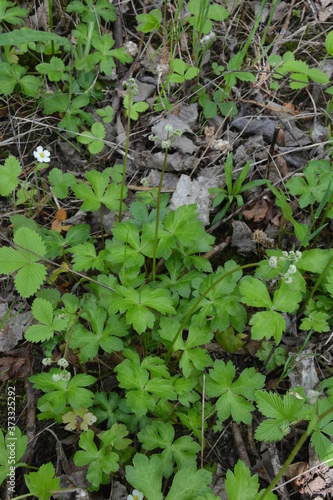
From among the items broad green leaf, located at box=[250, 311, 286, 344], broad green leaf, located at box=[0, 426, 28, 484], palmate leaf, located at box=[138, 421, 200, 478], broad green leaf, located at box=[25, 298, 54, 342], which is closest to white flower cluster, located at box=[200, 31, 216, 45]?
broad green leaf, located at box=[250, 311, 286, 344]

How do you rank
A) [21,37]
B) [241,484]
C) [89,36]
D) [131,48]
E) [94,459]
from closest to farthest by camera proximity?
[241,484], [94,459], [21,37], [89,36], [131,48]

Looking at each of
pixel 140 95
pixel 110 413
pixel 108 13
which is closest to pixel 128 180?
pixel 140 95

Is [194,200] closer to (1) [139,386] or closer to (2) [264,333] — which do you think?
Answer: (2) [264,333]

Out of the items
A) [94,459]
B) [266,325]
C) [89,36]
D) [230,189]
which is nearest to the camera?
[94,459]

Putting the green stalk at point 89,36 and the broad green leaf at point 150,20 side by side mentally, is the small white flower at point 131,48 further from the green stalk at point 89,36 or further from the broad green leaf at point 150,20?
the green stalk at point 89,36

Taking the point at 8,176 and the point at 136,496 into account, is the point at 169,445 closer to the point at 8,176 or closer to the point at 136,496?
the point at 136,496

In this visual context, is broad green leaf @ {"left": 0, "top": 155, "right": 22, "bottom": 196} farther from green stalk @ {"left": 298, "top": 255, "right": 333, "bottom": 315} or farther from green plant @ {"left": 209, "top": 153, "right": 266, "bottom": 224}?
green stalk @ {"left": 298, "top": 255, "right": 333, "bottom": 315}

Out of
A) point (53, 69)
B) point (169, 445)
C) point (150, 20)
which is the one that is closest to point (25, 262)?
point (169, 445)
